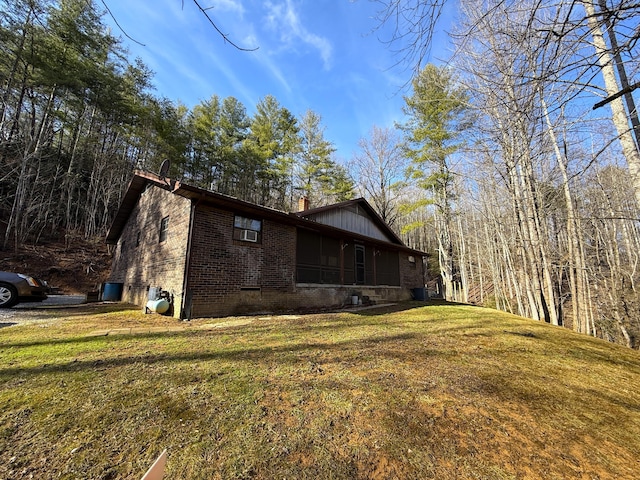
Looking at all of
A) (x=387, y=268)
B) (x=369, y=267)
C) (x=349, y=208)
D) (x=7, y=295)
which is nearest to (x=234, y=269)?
(x=7, y=295)

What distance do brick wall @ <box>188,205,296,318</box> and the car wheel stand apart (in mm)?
5105

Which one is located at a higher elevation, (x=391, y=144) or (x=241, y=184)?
(x=391, y=144)

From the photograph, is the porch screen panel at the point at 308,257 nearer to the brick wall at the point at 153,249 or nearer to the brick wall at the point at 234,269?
the brick wall at the point at 234,269

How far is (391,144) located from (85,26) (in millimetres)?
20161

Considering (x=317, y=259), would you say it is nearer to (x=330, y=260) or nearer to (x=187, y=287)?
(x=330, y=260)

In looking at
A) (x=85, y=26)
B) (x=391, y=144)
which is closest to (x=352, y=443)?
(x=391, y=144)

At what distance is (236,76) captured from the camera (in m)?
4.37

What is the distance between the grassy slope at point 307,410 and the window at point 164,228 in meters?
4.25

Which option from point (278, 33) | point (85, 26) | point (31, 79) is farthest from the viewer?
point (85, 26)

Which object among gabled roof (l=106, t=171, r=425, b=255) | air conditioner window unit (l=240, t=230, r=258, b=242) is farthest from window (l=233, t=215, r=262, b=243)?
gabled roof (l=106, t=171, r=425, b=255)

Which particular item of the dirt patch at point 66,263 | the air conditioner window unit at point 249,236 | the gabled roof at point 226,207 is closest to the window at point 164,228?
the gabled roof at point 226,207

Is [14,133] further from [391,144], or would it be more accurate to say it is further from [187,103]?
[391,144]

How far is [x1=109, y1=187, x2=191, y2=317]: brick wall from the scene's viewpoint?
683 centimetres

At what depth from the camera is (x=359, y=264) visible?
11930 mm
